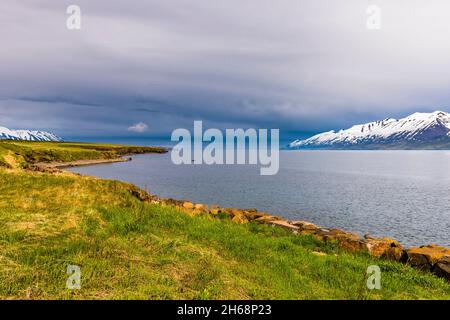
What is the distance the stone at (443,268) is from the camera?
1380 centimetres

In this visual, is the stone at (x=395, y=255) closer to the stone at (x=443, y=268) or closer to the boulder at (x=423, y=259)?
the boulder at (x=423, y=259)

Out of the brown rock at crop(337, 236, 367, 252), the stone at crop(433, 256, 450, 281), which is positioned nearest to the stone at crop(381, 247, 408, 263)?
the brown rock at crop(337, 236, 367, 252)

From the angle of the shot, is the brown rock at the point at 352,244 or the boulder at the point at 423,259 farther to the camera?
the brown rock at the point at 352,244

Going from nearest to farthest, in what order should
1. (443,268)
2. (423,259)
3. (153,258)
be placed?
(153,258), (443,268), (423,259)

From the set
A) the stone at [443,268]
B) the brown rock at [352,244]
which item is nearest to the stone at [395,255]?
the brown rock at [352,244]

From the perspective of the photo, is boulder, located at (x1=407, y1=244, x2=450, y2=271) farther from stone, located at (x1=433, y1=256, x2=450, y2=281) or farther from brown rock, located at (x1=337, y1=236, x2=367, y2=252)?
brown rock, located at (x1=337, y1=236, x2=367, y2=252)

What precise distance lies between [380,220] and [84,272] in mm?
38614

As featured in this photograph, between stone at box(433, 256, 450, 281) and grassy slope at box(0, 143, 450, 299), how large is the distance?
90 cm

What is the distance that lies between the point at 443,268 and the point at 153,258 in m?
12.9

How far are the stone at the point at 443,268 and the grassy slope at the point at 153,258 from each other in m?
0.90

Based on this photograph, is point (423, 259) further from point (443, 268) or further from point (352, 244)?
point (352, 244)

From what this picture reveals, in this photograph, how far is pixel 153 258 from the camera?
516 inches

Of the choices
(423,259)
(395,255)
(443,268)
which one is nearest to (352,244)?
(395,255)
